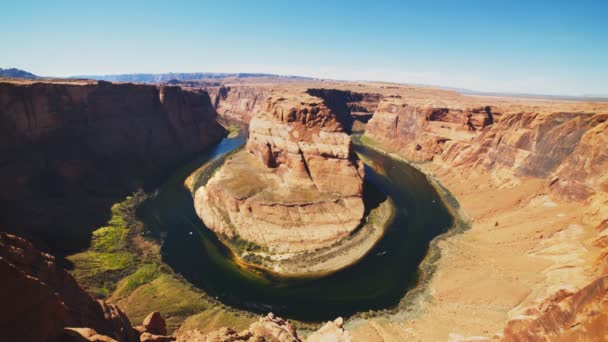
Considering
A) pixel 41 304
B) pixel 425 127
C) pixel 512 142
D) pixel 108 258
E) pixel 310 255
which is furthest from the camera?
pixel 425 127

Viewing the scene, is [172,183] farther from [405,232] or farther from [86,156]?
[405,232]

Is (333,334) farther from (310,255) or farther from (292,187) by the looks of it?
(292,187)

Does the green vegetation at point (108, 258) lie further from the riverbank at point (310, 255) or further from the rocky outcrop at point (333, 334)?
the rocky outcrop at point (333, 334)

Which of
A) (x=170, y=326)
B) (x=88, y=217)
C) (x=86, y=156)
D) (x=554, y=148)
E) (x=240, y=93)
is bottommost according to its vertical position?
(x=170, y=326)

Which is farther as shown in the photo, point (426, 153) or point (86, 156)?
point (426, 153)

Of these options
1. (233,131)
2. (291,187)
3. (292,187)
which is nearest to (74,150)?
(291,187)

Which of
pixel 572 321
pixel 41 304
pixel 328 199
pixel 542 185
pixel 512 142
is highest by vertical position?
pixel 512 142

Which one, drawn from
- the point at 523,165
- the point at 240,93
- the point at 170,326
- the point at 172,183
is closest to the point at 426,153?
the point at 523,165
